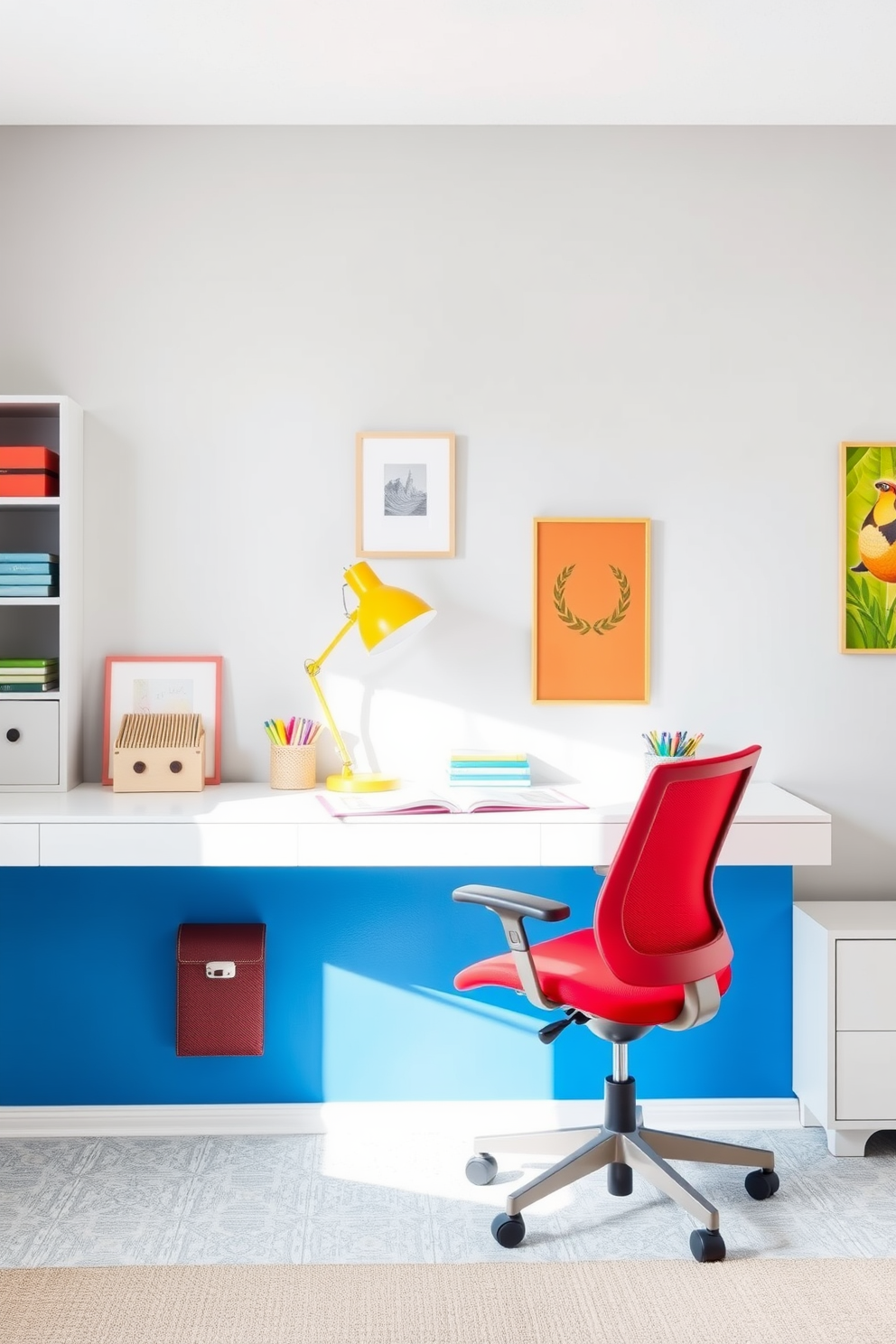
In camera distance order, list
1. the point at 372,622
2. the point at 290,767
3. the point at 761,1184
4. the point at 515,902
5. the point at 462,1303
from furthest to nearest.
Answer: the point at 290,767
the point at 372,622
the point at 761,1184
the point at 515,902
the point at 462,1303

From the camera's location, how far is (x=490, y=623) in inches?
114

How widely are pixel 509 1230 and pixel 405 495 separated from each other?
5.74 ft

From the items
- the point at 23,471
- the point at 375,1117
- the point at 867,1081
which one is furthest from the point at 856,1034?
the point at 23,471

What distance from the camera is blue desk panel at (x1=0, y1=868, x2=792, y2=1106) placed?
2.78 m

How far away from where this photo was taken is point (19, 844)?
241 centimetres

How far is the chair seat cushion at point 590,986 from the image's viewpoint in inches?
82.4

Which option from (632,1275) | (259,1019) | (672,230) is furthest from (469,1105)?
(672,230)

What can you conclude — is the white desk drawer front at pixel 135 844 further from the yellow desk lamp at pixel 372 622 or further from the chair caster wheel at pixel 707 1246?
the chair caster wheel at pixel 707 1246

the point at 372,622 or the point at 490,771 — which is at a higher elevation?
the point at 372,622

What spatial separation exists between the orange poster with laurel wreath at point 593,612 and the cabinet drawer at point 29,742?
1.24 meters

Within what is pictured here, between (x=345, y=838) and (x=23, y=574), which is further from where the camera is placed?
(x=23, y=574)
